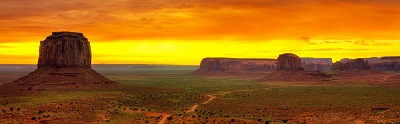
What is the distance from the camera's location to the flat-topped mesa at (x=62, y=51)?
109400 mm

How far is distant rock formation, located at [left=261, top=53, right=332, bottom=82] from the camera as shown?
6117 inches

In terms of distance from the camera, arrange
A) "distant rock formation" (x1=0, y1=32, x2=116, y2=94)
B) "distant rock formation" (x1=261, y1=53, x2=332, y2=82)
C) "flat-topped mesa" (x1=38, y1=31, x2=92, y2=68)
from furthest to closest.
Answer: "distant rock formation" (x1=261, y1=53, x2=332, y2=82)
"flat-topped mesa" (x1=38, y1=31, x2=92, y2=68)
"distant rock formation" (x1=0, y1=32, x2=116, y2=94)

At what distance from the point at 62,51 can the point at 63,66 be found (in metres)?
4.25

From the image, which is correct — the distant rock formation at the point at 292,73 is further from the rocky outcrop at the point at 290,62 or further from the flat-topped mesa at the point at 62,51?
the flat-topped mesa at the point at 62,51

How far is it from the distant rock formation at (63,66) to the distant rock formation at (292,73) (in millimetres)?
76845

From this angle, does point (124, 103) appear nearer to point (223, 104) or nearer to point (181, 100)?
point (181, 100)

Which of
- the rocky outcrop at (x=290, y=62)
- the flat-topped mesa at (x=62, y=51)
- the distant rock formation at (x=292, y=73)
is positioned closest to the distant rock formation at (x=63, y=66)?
the flat-topped mesa at (x=62, y=51)

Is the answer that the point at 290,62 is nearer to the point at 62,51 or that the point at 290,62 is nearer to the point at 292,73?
the point at 292,73

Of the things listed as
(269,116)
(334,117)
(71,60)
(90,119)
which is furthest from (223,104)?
(71,60)

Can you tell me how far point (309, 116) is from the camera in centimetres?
5778

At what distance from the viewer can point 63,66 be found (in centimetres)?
11012

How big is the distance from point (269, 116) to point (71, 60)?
71.7m

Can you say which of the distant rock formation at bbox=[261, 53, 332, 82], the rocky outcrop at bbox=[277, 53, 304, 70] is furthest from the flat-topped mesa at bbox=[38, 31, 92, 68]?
the rocky outcrop at bbox=[277, 53, 304, 70]

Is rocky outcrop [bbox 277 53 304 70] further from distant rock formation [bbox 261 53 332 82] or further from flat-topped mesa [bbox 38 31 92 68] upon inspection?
flat-topped mesa [bbox 38 31 92 68]
